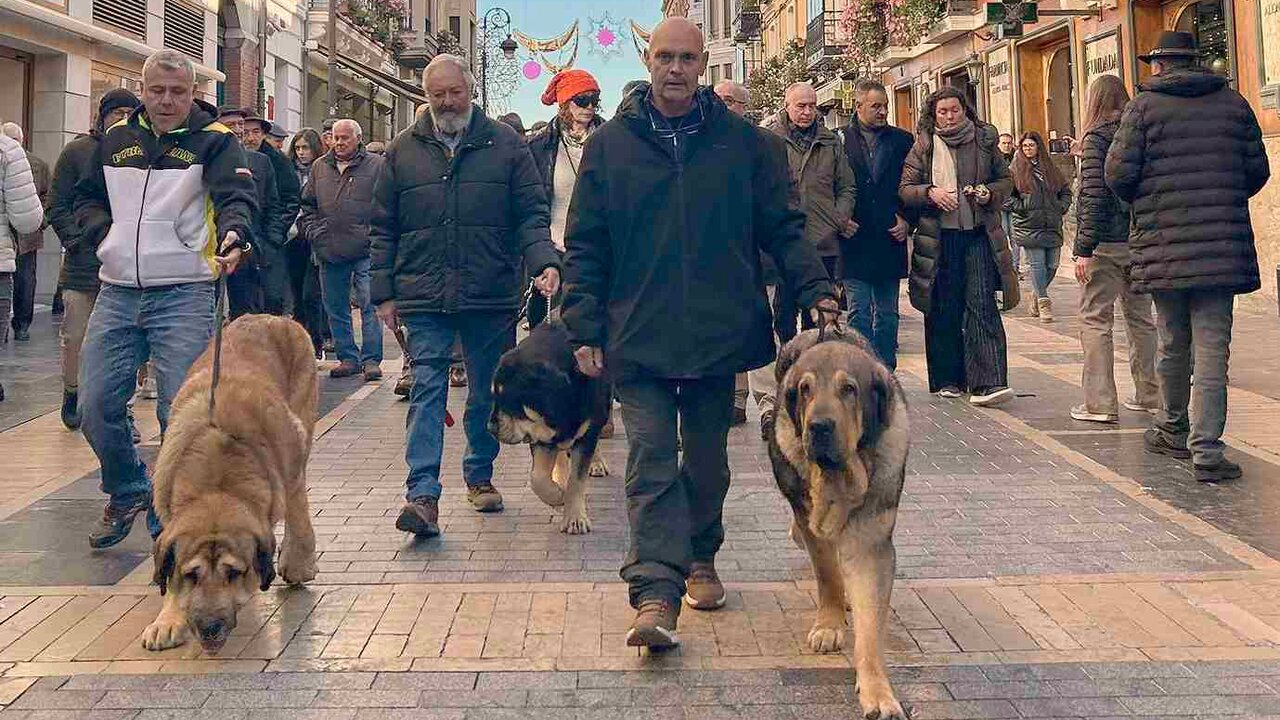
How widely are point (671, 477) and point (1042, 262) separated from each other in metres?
11.5

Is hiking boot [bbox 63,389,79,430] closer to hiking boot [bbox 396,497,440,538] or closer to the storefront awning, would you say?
hiking boot [bbox 396,497,440,538]

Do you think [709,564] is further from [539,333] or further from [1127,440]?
[1127,440]

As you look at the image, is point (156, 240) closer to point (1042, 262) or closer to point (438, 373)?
point (438, 373)

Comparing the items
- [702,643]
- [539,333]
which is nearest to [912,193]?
[539,333]

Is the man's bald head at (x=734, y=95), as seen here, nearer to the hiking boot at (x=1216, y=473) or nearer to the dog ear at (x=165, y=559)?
the hiking boot at (x=1216, y=473)

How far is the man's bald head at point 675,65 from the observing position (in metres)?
4.51

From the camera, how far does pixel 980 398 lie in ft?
30.5

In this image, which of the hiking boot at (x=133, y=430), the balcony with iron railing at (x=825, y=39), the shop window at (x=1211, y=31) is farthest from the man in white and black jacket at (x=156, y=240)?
the balcony with iron railing at (x=825, y=39)

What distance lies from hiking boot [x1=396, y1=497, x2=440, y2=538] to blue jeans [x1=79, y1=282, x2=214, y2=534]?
1.07 meters


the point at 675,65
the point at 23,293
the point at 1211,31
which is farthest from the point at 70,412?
the point at 1211,31

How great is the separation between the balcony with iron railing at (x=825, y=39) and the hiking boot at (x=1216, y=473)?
100ft

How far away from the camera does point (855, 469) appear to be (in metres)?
3.87

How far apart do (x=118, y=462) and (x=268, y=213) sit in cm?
449

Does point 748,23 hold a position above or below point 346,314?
above
